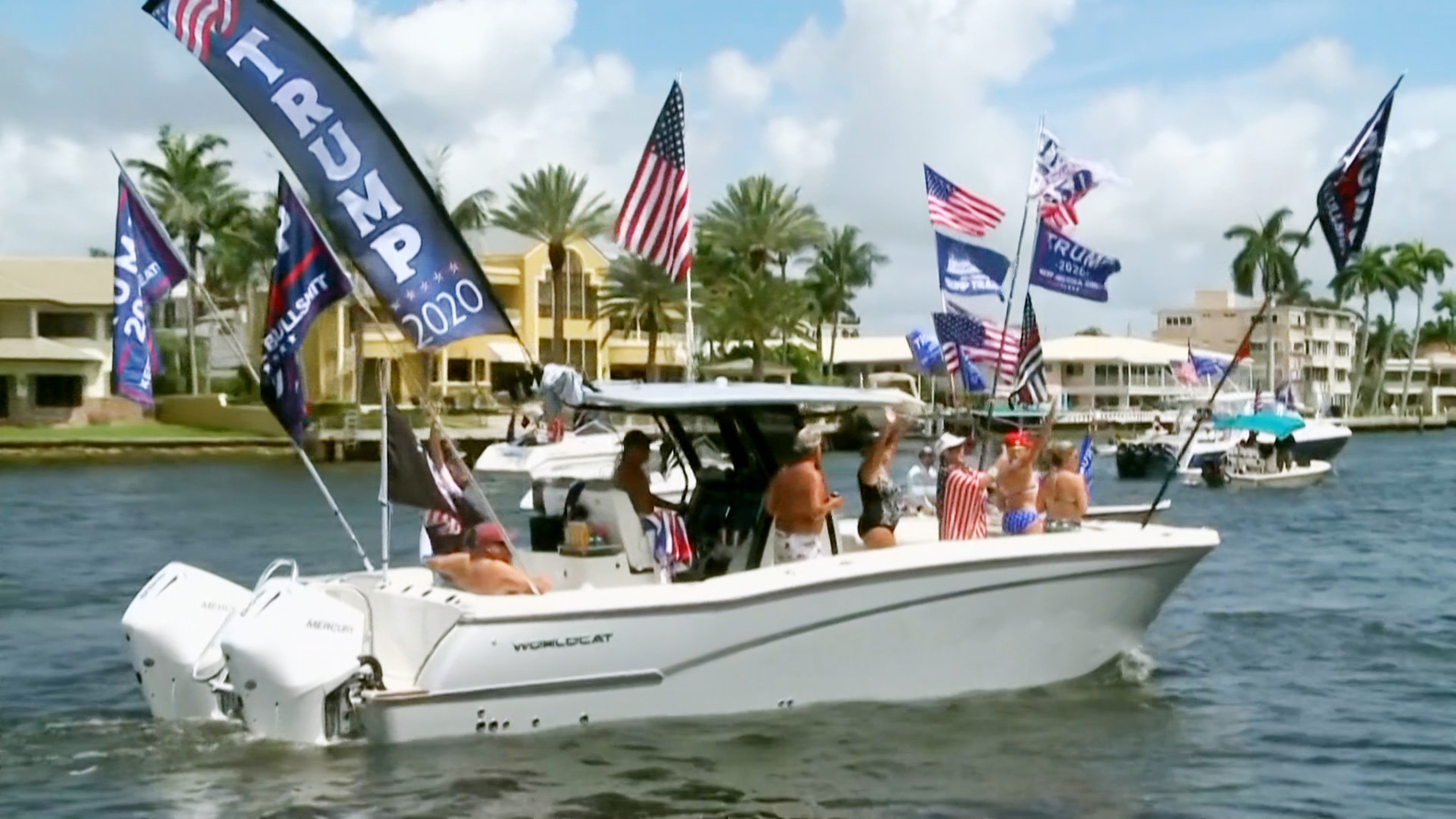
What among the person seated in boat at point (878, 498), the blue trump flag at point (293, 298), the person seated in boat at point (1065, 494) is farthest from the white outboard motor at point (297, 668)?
the person seated in boat at point (1065, 494)

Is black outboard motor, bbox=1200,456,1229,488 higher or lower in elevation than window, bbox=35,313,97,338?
lower

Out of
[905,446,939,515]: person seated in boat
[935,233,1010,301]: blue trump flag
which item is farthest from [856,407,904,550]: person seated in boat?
[935,233,1010,301]: blue trump flag

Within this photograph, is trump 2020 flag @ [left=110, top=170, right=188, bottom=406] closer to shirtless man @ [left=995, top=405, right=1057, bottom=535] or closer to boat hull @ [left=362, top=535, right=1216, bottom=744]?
boat hull @ [left=362, top=535, right=1216, bottom=744]

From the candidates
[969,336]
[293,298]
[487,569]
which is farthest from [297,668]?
[969,336]

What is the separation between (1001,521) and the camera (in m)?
13.7

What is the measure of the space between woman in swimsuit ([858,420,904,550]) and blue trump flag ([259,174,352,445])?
366cm

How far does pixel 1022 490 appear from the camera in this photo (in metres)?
13.4

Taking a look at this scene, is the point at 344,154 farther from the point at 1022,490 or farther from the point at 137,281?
the point at 1022,490

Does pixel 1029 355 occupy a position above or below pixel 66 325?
below

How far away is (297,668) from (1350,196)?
8.21 meters

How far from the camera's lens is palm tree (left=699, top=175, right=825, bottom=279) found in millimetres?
74875

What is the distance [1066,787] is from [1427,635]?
751cm

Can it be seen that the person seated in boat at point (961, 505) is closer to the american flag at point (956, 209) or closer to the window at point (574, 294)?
the american flag at point (956, 209)

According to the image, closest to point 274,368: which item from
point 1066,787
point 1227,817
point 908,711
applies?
point 908,711
